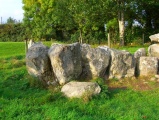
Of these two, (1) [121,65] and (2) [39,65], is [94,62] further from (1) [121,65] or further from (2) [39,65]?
(2) [39,65]

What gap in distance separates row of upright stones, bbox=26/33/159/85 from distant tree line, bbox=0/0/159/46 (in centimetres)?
1313

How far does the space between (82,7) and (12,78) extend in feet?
48.7

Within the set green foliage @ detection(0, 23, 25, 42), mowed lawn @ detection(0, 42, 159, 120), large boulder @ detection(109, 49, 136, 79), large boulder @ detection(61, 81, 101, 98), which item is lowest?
mowed lawn @ detection(0, 42, 159, 120)

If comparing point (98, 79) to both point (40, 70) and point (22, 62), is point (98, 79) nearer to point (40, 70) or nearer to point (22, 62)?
point (40, 70)

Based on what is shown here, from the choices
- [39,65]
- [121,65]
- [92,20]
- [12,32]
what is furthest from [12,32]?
[121,65]

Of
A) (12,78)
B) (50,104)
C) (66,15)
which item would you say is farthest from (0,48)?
(50,104)

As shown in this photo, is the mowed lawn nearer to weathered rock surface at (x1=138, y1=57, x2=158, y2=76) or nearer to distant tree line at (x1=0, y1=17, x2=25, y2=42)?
weathered rock surface at (x1=138, y1=57, x2=158, y2=76)

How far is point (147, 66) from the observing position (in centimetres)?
1080

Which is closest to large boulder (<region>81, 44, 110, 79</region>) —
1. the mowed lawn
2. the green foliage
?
the mowed lawn

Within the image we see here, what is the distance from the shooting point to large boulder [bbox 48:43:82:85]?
31.9 feet

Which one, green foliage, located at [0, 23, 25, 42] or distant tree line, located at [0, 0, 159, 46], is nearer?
distant tree line, located at [0, 0, 159, 46]

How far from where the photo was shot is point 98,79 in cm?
982

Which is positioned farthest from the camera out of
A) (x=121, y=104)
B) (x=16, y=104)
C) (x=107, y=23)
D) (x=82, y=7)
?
(x=107, y=23)

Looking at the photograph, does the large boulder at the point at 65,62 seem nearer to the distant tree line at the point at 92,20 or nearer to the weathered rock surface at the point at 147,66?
the weathered rock surface at the point at 147,66
